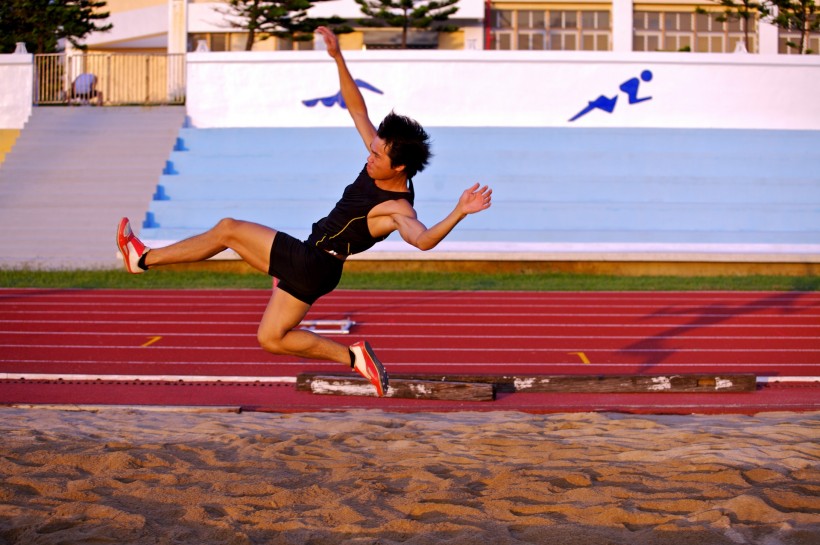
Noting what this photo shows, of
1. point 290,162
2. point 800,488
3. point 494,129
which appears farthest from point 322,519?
point 494,129

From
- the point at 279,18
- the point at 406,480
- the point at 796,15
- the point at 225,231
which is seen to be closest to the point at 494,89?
the point at 279,18

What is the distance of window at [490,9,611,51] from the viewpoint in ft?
91.2

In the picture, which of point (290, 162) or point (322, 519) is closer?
point (322, 519)

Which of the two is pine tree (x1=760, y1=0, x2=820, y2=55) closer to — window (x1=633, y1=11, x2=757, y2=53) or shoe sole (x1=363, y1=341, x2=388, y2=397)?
window (x1=633, y1=11, x2=757, y2=53)

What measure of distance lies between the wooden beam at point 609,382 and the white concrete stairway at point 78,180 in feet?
31.7

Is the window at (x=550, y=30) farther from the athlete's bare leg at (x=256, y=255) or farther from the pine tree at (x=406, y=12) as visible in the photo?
the athlete's bare leg at (x=256, y=255)

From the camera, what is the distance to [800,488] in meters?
4.63

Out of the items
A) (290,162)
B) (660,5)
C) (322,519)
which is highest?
(660,5)

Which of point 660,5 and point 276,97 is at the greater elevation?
point 660,5

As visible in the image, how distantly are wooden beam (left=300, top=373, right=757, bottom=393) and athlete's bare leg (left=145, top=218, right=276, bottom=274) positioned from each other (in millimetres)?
2302

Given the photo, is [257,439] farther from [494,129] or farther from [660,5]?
[660,5]

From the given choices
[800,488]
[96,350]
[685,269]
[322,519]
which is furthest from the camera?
[685,269]

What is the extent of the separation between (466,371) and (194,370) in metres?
2.29

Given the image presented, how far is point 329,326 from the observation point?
1032cm
